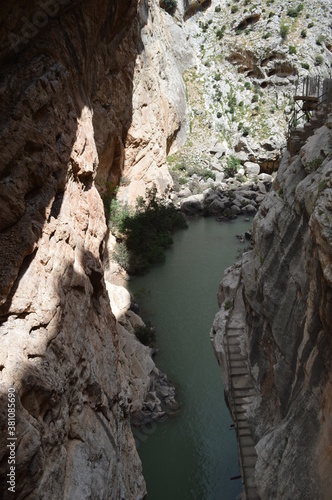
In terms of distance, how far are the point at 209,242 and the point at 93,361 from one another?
18.2 meters

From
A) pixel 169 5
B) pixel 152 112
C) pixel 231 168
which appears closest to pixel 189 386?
pixel 152 112

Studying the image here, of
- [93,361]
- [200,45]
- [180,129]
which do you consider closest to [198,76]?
[200,45]

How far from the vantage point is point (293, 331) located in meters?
6.35

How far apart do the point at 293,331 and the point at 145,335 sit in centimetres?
920

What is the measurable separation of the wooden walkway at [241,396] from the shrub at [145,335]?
5.35 m

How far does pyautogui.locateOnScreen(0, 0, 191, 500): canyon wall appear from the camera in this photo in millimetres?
5430

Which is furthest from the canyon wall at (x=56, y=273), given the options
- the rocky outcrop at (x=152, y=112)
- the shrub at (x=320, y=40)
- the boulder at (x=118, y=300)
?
the shrub at (x=320, y=40)

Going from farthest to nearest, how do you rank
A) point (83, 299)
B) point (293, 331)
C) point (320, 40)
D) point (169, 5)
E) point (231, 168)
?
1. point (320, 40)
2. point (169, 5)
3. point (231, 168)
4. point (83, 299)
5. point (293, 331)

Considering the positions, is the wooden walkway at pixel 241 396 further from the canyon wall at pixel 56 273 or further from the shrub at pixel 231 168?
the shrub at pixel 231 168

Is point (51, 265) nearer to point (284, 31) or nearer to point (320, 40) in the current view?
point (284, 31)

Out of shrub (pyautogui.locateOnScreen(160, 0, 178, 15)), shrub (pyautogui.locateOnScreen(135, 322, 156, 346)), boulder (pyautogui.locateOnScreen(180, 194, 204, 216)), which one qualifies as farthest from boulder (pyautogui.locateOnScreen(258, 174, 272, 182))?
shrub (pyautogui.locateOnScreen(135, 322, 156, 346))

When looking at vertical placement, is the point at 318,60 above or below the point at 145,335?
above

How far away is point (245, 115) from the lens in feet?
121

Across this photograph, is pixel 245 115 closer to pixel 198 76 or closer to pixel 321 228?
pixel 198 76
